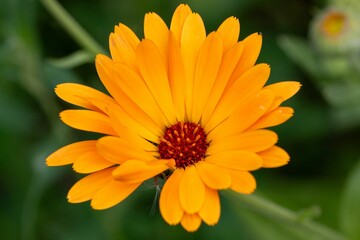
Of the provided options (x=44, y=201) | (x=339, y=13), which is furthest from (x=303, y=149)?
(x=44, y=201)

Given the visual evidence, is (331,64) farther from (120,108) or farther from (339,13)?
(120,108)

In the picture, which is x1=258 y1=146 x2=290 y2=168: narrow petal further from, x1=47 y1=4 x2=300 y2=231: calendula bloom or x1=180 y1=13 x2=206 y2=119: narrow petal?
x1=180 y1=13 x2=206 y2=119: narrow petal

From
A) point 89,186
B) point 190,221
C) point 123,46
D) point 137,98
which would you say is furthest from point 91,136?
point 190,221

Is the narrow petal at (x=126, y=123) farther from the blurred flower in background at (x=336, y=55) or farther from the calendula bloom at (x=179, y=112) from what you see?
the blurred flower in background at (x=336, y=55)

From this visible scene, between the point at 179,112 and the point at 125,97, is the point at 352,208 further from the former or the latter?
the point at 125,97

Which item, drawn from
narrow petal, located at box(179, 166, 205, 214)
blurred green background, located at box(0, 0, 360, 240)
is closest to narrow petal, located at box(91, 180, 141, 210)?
narrow petal, located at box(179, 166, 205, 214)

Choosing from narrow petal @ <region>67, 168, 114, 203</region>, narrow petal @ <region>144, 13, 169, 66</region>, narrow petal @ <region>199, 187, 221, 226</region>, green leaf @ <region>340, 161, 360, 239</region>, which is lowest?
green leaf @ <region>340, 161, 360, 239</region>
